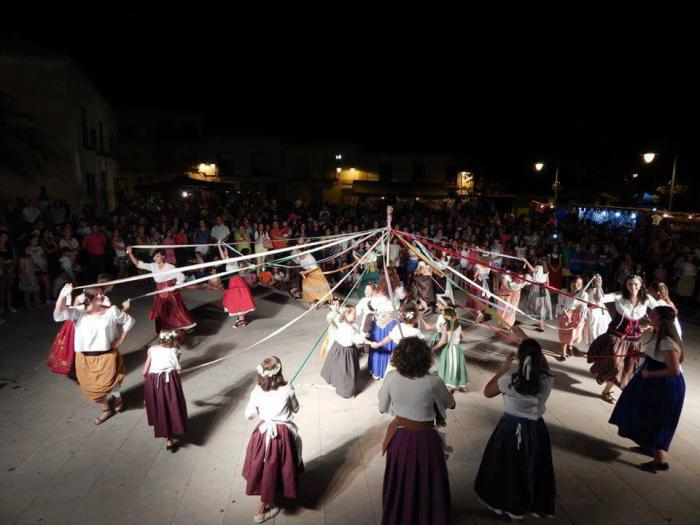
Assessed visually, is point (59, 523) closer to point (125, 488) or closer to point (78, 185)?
point (125, 488)

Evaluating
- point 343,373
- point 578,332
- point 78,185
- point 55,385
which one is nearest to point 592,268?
point 578,332

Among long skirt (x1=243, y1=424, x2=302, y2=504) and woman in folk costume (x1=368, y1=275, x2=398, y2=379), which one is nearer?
long skirt (x1=243, y1=424, x2=302, y2=504)

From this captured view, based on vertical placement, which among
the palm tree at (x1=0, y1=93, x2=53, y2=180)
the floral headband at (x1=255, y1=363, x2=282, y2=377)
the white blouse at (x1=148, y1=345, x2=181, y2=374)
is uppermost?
the palm tree at (x1=0, y1=93, x2=53, y2=180)

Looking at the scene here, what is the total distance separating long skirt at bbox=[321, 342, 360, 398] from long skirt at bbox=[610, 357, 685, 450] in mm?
3240

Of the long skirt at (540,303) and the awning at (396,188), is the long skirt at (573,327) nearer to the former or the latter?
the long skirt at (540,303)

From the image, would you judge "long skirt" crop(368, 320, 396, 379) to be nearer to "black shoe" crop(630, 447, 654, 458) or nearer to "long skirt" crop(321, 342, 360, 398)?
"long skirt" crop(321, 342, 360, 398)

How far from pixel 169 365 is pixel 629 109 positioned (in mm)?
24082

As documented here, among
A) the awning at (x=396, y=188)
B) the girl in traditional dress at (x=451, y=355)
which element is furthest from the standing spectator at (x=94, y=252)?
the awning at (x=396, y=188)

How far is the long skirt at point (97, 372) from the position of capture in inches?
214

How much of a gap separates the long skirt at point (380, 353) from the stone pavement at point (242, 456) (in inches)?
9.5

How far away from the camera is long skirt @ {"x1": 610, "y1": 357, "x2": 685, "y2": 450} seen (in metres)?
4.57

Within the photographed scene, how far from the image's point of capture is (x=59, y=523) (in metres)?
3.92

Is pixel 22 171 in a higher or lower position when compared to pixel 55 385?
higher

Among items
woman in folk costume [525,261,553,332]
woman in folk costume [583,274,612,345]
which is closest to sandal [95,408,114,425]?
woman in folk costume [583,274,612,345]
